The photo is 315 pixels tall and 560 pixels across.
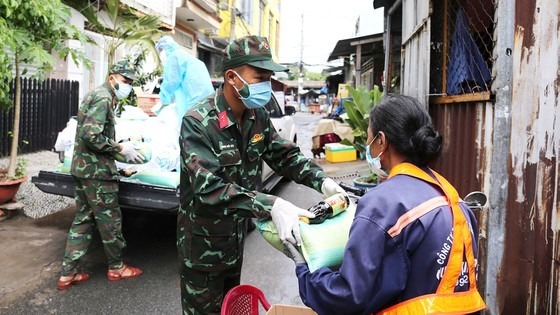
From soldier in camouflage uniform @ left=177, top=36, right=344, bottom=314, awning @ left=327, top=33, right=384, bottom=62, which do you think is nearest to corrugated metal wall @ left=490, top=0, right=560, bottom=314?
soldier in camouflage uniform @ left=177, top=36, right=344, bottom=314

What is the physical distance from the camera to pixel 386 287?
126 centimetres

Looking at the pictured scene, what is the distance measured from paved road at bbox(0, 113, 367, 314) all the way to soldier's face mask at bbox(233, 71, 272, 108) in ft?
6.08

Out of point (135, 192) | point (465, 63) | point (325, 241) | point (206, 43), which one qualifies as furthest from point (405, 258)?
point (206, 43)

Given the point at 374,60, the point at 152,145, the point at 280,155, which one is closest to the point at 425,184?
the point at 280,155

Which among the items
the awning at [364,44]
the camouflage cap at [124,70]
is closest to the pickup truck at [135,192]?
the camouflage cap at [124,70]

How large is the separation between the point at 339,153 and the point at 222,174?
7185mm

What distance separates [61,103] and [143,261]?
6.08 metres

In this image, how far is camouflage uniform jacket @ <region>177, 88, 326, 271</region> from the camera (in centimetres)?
185

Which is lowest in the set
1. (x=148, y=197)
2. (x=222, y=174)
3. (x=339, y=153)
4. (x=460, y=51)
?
(x=148, y=197)

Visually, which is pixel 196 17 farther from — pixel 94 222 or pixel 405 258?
pixel 405 258

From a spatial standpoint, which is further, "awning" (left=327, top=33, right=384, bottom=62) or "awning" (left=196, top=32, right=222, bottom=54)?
"awning" (left=196, top=32, right=222, bottom=54)

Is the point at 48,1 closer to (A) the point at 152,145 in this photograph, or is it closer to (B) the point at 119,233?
(A) the point at 152,145

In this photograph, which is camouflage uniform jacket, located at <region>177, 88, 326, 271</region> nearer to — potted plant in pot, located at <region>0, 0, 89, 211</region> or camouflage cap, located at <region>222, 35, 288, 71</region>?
camouflage cap, located at <region>222, 35, 288, 71</region>

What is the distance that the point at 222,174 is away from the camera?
2.10 metres
